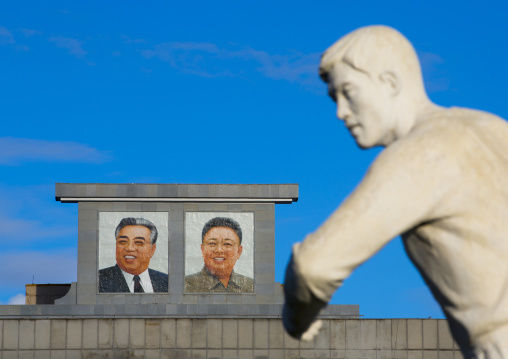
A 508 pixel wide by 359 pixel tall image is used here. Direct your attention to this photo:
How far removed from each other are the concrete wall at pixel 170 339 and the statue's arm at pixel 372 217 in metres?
14.8

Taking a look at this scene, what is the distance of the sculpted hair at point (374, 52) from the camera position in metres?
2.84

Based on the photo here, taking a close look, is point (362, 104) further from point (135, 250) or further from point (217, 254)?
point (135, 250)

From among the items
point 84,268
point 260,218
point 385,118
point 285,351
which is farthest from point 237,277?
point 385,118

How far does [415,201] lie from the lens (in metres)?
2.62

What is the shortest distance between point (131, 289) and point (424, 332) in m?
23.3

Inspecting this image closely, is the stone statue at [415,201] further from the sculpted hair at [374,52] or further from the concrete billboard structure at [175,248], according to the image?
the concrete billboard structure at [175,248]

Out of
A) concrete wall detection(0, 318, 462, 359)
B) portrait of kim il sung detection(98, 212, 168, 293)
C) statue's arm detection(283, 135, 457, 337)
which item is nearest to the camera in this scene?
statue's arm detection(283, 135, 457, 337)

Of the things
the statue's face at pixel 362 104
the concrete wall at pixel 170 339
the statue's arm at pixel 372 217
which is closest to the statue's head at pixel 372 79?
the statue's face at pixel 362 104

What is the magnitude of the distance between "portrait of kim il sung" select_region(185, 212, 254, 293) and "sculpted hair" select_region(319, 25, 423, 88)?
121 feet

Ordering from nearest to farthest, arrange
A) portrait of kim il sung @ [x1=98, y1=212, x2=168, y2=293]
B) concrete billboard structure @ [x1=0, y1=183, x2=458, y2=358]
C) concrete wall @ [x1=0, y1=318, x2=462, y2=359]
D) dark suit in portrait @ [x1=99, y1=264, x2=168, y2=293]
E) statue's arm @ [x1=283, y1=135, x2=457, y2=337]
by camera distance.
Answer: statue's arm @ [x1=283, y1=135, x2=457, y2=337], concrete wall @ [x1=0, y1=318, x2=462, y2=359], concrete billboard structure @ [x1=0, y1=183, x2=458, y2=358], dark suit in portrait @ [x1=99, y1=264, x2=168, y2=293], portrait of kim il sung @ [x1=98, y1=212, x2=168, y2=293]

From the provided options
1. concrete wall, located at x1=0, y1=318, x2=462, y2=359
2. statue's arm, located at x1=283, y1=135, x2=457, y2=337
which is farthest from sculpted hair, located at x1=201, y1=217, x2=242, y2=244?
statue's arm, located at x1=283, y1=135, x2=457, y2=337

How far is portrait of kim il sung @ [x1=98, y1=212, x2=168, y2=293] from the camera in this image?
39719 millimetres

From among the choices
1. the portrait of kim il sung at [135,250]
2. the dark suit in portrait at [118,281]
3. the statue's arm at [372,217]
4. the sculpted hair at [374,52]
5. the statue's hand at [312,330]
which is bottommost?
the statue's hand at [312,330]

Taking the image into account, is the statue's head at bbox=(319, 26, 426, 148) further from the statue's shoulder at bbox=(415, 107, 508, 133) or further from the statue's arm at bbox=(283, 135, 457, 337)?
the statue's arm at bbox=(283, 135, 457, 337)
